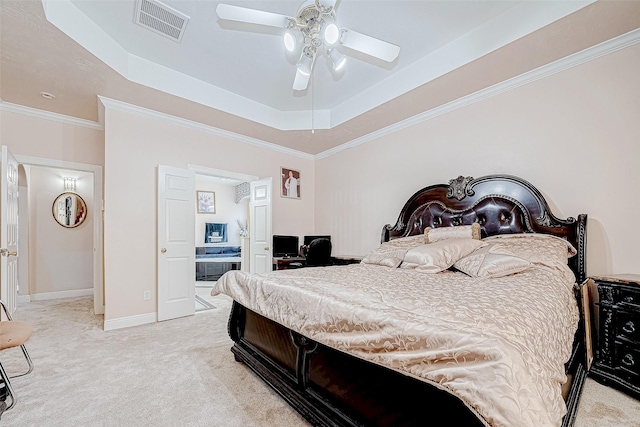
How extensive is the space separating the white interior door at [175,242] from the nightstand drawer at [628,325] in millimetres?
4411

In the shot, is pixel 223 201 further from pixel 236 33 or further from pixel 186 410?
pixel 186 410

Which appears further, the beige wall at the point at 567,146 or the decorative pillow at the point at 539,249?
the beige wall at the point at 567,146

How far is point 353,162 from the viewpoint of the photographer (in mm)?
4793

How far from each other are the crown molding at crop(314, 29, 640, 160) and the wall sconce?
5.74 m

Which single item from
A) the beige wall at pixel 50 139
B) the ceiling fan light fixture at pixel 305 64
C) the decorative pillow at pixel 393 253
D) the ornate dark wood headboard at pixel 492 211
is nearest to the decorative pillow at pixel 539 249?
the ornate dark wood headboard at pixel 492 211

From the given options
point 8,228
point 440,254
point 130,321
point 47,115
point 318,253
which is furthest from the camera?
point 318,253

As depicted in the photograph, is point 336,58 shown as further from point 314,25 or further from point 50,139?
point 50,139

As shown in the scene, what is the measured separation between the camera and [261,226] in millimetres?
4836

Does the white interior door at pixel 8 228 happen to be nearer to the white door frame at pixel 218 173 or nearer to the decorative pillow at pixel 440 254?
the white door frame at pixel 218 173

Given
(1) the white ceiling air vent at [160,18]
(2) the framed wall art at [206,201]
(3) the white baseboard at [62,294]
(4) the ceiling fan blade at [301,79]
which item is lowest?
(3) the white baseboard at [62,294]

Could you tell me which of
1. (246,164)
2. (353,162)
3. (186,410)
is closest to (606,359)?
(186,410)

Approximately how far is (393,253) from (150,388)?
7.77 ft

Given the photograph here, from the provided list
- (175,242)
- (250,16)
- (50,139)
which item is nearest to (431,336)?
(250,16)

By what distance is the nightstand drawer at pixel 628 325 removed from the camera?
1.93 m
